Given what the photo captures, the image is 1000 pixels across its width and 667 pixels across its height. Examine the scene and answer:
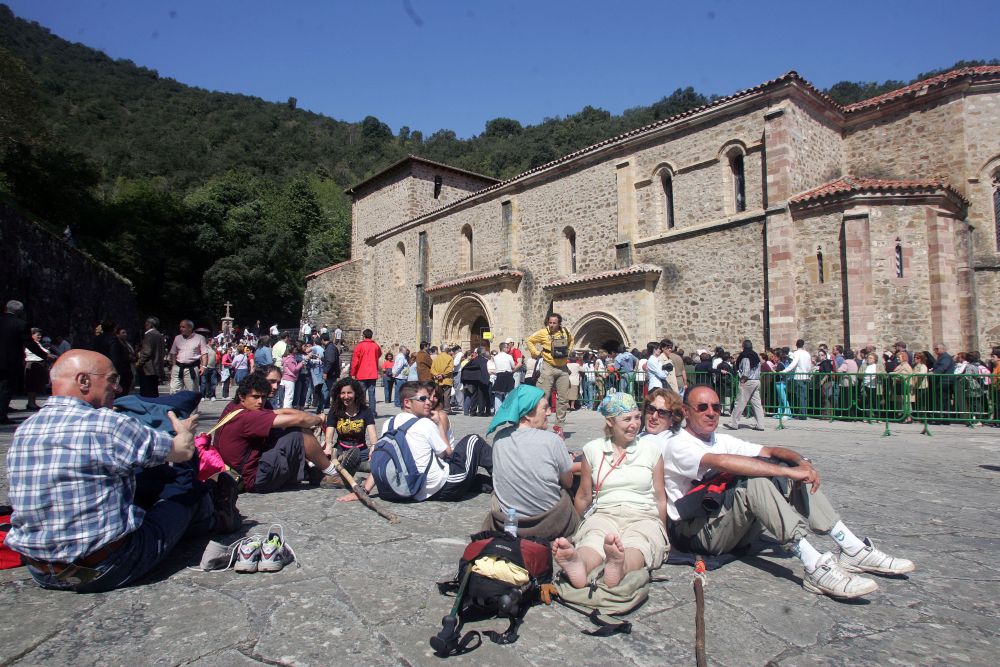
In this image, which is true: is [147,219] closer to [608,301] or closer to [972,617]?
[608,301]

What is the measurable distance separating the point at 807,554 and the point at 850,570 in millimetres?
485

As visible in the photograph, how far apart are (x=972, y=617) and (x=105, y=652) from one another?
12.9 ft

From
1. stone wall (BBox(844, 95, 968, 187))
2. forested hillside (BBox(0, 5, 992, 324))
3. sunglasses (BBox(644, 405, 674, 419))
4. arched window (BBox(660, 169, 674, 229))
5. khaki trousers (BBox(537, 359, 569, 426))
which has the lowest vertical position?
sunglasses (BBox(644, 405, 674, 419))

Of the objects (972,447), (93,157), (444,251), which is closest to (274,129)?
(93,157)

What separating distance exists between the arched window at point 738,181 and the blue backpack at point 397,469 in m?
14.0

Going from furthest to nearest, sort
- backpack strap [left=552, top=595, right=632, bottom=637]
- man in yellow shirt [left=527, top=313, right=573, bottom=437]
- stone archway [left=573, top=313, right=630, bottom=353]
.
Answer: stone archway [left=573, top=313, right=630, bottom=353] → man in yellow shirt [left=527, top=313, right=573, bottom=437] → backpack strap [left=552, top=595, right=632, bottom=637]

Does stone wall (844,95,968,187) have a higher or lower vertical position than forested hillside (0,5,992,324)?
lower

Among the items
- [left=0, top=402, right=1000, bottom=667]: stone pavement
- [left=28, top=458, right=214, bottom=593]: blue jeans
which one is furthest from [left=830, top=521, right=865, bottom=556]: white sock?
[left=28, top=458, right=214, bottom=593]: blue jeans

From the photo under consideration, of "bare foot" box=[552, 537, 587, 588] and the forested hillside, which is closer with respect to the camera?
"bare foot" box=[552, 537, 587, 588]

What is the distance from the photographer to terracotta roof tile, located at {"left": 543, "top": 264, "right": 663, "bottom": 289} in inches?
671

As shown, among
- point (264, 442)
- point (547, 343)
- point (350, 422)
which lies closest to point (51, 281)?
point (350, 422)

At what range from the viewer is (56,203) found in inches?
1152

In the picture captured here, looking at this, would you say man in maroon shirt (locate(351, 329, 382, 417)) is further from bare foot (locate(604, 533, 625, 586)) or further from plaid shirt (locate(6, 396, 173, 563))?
bare foot (locate(604, 533, 625, 586))

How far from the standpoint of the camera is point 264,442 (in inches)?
199
